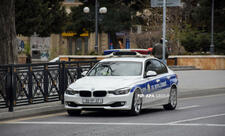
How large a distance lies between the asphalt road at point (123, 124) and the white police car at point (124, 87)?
0.96ft

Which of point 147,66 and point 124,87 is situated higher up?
point 147,66

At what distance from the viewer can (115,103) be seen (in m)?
14.4

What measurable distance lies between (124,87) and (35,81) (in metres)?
2.62

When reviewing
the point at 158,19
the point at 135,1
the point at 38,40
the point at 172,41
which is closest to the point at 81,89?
the point at 38,40

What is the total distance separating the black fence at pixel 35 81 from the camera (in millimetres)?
14945

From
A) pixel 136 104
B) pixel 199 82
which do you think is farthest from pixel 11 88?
pixel 199 82

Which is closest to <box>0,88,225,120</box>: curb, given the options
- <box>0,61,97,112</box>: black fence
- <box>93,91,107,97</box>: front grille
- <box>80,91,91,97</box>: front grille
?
<box>0,61,97,112</box>: black fence

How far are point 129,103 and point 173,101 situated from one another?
2.92 m

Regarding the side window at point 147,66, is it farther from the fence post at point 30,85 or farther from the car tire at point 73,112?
the fence post at point 30,85

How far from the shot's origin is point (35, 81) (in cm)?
1592

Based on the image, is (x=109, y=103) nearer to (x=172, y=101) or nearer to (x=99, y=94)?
(x=99, y=94)

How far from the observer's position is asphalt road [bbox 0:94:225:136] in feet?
37.7

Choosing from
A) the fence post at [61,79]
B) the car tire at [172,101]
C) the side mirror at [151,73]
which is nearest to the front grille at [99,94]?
the side mirror at [151,73]

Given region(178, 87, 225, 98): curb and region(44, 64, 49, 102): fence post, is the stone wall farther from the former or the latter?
region(44, 64, 49, 102): fence post
